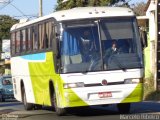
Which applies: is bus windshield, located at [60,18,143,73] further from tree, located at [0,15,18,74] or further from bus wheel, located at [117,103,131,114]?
tree, located at [0,15,18,74]

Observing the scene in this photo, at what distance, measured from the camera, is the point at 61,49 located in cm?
1873

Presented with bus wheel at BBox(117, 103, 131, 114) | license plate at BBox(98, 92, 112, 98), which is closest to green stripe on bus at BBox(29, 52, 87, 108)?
license plate at BBox(98, 92, 112, 98)

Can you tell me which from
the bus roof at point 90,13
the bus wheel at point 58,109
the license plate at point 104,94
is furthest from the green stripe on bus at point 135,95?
the bus roof at point 90,13

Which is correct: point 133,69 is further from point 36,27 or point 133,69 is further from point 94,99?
point 36,27

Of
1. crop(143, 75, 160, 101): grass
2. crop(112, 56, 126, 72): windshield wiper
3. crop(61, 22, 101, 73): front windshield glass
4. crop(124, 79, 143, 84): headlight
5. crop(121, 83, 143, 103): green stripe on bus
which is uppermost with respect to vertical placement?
crop(61, 22, 101, 73): front windshield glass

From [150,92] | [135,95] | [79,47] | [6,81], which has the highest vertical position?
[79,47]

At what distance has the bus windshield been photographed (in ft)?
61.0

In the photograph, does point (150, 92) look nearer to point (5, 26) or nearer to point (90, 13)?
point (90, 13)

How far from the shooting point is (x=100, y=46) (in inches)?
738

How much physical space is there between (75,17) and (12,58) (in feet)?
28.0

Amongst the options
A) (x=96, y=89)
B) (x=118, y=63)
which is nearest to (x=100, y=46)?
(x=118, y=63)

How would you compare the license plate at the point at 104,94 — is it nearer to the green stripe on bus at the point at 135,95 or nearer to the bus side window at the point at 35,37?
the green stripe on bus at the point at 135,95

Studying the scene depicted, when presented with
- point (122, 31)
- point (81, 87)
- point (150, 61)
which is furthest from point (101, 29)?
point (150, 61)

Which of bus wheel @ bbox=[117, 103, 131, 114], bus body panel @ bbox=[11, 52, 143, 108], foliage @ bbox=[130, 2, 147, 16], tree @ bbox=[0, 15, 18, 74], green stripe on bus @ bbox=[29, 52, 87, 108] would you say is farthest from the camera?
tree @ bbox=[0, 15, 18, 74]
